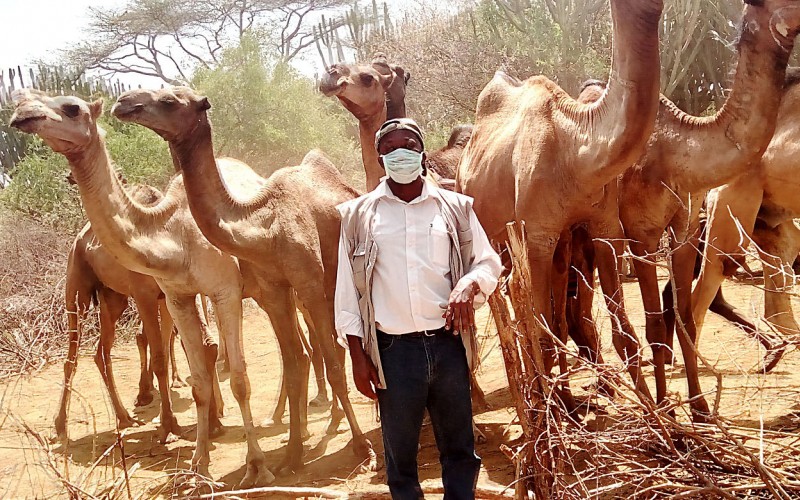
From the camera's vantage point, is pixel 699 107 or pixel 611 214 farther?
Result: pixel 699 107

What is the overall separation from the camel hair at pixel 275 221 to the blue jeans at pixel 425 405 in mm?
2127

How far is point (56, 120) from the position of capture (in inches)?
210

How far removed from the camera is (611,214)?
200 inches

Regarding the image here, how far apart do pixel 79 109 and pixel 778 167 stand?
5.20 meters

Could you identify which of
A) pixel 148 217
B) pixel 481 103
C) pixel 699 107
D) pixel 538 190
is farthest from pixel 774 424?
pixel 699 107

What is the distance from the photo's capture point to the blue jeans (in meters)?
3.45

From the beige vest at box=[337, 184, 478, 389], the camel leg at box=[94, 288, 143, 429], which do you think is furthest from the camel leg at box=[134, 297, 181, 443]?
the beige vest at box=[337, 184, 478, 389]

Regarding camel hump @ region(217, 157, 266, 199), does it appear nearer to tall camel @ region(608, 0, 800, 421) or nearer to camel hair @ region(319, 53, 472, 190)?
camel hair @ region(319, 53, 472, 190)

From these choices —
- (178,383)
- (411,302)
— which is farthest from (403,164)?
(178,383)

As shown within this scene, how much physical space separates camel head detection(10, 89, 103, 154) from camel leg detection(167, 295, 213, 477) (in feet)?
4.49

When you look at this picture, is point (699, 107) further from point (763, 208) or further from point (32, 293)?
point (32, 293)

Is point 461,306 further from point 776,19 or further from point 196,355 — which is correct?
point 196,355

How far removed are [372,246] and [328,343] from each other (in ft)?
8.19

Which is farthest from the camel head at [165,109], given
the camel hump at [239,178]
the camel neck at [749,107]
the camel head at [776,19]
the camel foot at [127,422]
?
the camel head at [776,19]
